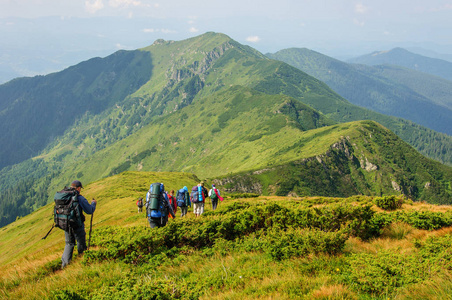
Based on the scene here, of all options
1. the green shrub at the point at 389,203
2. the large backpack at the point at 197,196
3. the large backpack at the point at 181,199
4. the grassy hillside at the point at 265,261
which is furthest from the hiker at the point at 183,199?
the green shrub at the point at 389,203

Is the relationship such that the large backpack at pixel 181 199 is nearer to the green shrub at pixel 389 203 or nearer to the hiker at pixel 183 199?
the hiker at pixel 183 199

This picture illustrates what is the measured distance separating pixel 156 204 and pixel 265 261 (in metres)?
7.45

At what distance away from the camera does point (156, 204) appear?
566 inches

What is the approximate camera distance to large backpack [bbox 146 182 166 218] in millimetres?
14359

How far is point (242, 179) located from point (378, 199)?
167m

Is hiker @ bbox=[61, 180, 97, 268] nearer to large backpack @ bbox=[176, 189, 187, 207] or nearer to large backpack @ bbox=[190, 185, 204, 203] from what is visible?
large backpack @ bbox=[190, 185, 204, 203]

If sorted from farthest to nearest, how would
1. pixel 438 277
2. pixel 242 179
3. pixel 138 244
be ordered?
1. pixel 242 179
2. pixel 138 244
3. pixel 438 277

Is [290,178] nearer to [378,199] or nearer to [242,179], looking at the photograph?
[242,179]

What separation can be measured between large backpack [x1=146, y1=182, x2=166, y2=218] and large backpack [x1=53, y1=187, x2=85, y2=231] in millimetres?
3666

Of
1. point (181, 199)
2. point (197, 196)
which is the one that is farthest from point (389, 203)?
point (181, 199)

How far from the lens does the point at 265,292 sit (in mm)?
6691

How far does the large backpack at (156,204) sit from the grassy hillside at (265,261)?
2.61 metres

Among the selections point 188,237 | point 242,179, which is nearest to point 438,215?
point 188,237

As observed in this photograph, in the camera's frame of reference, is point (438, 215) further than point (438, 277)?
Yes
